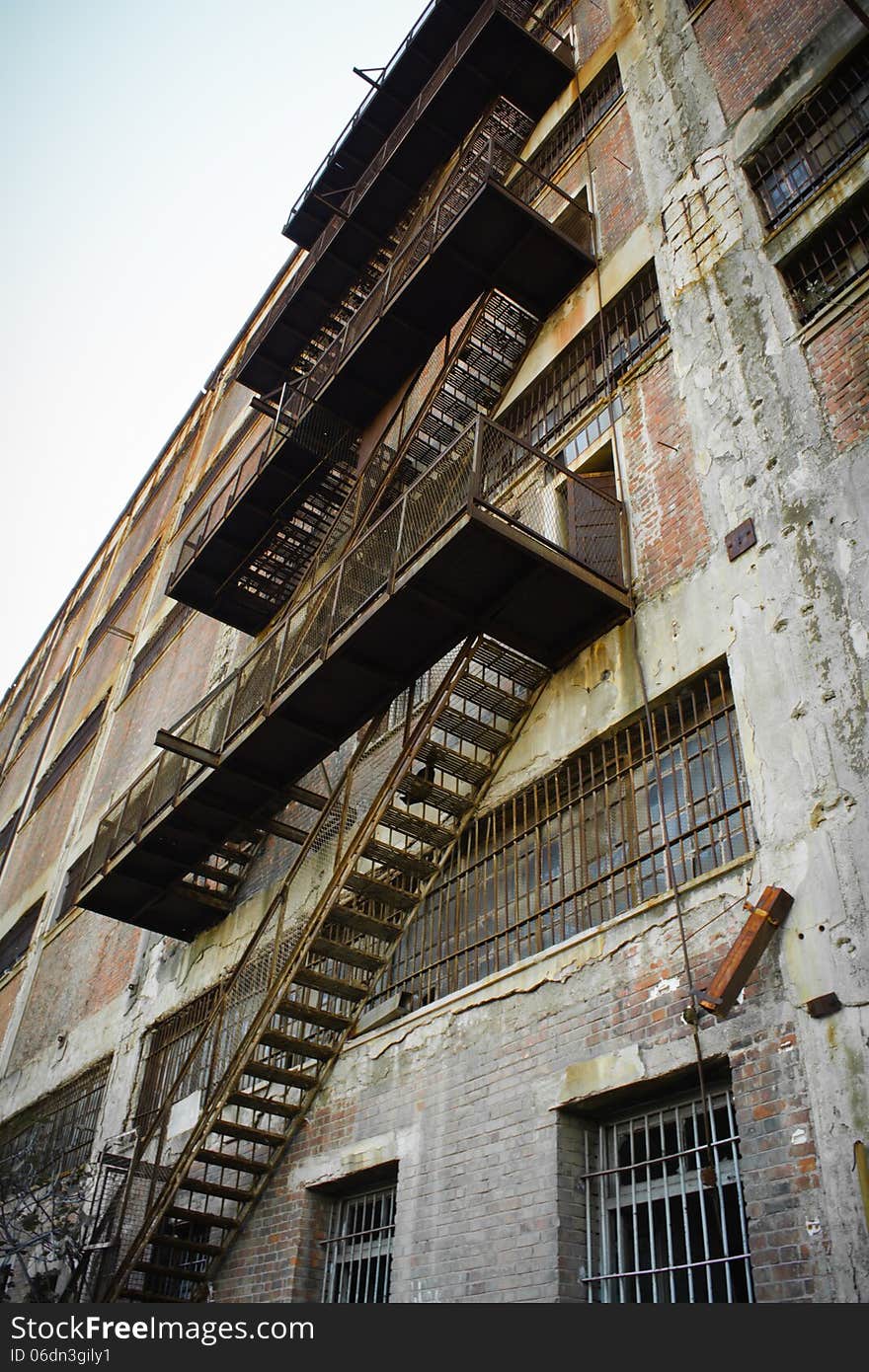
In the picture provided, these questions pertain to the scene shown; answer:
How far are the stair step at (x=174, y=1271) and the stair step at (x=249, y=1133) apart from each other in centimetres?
122

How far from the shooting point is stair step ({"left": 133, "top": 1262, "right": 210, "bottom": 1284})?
8.79 m

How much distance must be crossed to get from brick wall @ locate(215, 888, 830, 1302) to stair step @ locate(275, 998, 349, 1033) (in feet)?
1.21

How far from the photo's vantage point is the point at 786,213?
8.84 metres

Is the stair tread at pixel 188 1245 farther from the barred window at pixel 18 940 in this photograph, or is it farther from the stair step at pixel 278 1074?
the barred window at pixel 18 940

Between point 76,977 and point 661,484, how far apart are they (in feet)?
43.3

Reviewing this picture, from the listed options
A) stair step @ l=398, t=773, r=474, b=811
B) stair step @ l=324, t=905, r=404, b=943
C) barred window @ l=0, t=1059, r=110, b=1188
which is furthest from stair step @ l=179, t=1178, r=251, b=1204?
barred window @ l=0, t=1059, r=110, b=1188

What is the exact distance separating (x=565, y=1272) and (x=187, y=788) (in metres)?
6.77

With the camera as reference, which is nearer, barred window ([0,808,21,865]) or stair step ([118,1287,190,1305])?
stair step ([118,1287,190,1305])

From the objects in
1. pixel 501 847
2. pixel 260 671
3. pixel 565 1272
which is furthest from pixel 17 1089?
pixel 565 1272

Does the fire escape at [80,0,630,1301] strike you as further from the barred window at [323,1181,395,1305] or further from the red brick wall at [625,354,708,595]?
the barred window at [323,1181,395,1305]

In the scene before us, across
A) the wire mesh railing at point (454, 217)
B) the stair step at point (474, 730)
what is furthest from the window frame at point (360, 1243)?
the wire mesh railing at point (454, 217)

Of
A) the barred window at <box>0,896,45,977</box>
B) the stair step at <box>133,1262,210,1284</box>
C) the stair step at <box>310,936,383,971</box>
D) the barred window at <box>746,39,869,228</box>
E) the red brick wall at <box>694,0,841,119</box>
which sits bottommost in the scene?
the stair step at <box>133,1262,210,1284</box>

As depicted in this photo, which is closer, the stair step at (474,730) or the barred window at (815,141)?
the barred window at (815,141)

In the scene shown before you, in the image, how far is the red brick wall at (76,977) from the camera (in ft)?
51.1
